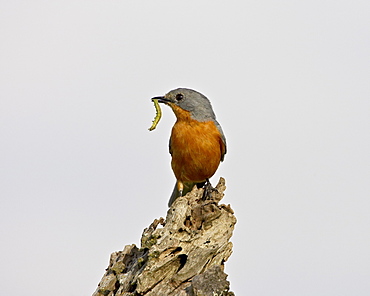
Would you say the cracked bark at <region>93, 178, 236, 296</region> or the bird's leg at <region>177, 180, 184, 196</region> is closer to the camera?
the cracked bark at <region>93, 178, 236, 296</region>

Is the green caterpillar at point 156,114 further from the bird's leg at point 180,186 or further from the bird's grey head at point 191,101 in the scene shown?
the bird's leg at point 180,186

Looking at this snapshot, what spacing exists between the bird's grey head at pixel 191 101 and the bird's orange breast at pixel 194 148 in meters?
0.14

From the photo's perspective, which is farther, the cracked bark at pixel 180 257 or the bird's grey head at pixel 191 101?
the bird's grey head at pixel 191 101

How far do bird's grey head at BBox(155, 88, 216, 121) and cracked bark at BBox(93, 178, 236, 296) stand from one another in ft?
10.1

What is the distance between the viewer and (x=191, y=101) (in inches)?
522

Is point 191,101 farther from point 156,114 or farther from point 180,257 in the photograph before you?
point 180,257

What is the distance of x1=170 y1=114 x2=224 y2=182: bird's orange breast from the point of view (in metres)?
13.0

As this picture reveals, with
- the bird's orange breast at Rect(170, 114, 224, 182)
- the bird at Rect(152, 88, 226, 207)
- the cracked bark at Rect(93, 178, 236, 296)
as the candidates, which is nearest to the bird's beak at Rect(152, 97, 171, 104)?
the bird at Rect(152, 88, 226, 207)

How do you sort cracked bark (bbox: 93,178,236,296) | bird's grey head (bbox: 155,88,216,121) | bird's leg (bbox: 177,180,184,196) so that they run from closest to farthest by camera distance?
1. cracked bark (bbox: 93,178,236,296)
2. bird's grey head (bbox: 155,88,216,121)
3. bird's leg (bbox: 177,180,184,196)

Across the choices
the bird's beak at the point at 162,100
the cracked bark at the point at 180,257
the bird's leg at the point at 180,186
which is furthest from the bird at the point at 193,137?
the cracked bark at the point at 180,257

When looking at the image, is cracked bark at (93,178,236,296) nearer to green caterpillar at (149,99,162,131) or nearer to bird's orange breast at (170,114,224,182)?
bird's orange breast at (170,114,224,182)

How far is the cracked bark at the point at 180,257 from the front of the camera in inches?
347

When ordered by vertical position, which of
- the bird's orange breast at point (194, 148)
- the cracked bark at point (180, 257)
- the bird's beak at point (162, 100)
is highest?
the bird's beak at point (162, 100)

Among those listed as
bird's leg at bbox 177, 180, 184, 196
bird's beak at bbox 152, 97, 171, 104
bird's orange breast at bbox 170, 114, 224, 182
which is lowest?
bird's leg at bbox 177, 180, 184, 196
